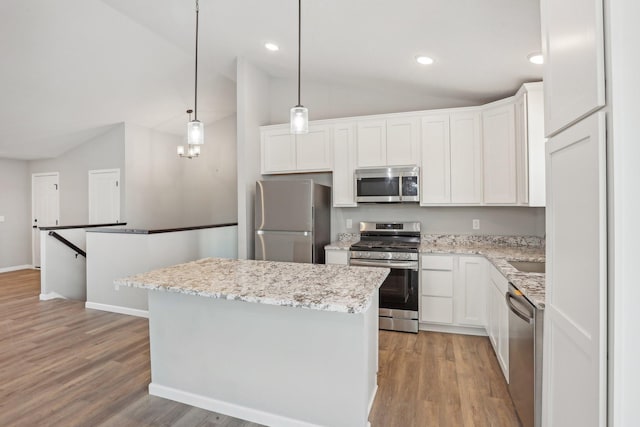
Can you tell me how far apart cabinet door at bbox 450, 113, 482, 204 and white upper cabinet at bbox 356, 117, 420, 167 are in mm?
400

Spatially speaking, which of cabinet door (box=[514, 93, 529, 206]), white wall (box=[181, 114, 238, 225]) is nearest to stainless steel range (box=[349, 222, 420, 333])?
cabinet door (box=[514, 93, 529, 206])

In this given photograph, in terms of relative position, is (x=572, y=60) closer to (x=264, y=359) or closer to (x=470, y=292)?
(x=264, y=359)

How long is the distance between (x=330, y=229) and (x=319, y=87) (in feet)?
6.54

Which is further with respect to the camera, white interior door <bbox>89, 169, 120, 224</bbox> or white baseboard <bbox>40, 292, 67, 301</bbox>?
white interior door <bbox>89, 169, 120, 224</bbox>

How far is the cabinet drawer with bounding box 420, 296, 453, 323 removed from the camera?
3434mm

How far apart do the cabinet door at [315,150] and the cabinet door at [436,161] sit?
3.74 feet

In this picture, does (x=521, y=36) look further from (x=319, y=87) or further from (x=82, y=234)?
(x=82, y=234)

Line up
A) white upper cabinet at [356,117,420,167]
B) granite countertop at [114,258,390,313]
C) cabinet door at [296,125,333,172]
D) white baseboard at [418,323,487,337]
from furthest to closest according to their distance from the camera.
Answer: cabinet door at [296,125,333,172]
white upper cabinet at [356,117,420,167]
white baseboard at [418,323,487,337]
granite countertop at [114,258,390,313]

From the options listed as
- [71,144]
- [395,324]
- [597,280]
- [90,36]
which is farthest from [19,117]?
[597,280]

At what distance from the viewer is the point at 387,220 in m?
4.19

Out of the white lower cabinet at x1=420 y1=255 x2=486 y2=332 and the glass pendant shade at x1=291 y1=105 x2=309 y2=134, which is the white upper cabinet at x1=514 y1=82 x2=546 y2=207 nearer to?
the white lower cabinet at x1=420 y1=255 x2=486 y2=332

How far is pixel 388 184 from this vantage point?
3791 mm

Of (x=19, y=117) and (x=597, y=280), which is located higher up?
(x=19, y=117)

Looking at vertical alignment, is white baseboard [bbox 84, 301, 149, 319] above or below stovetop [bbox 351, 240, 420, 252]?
below
